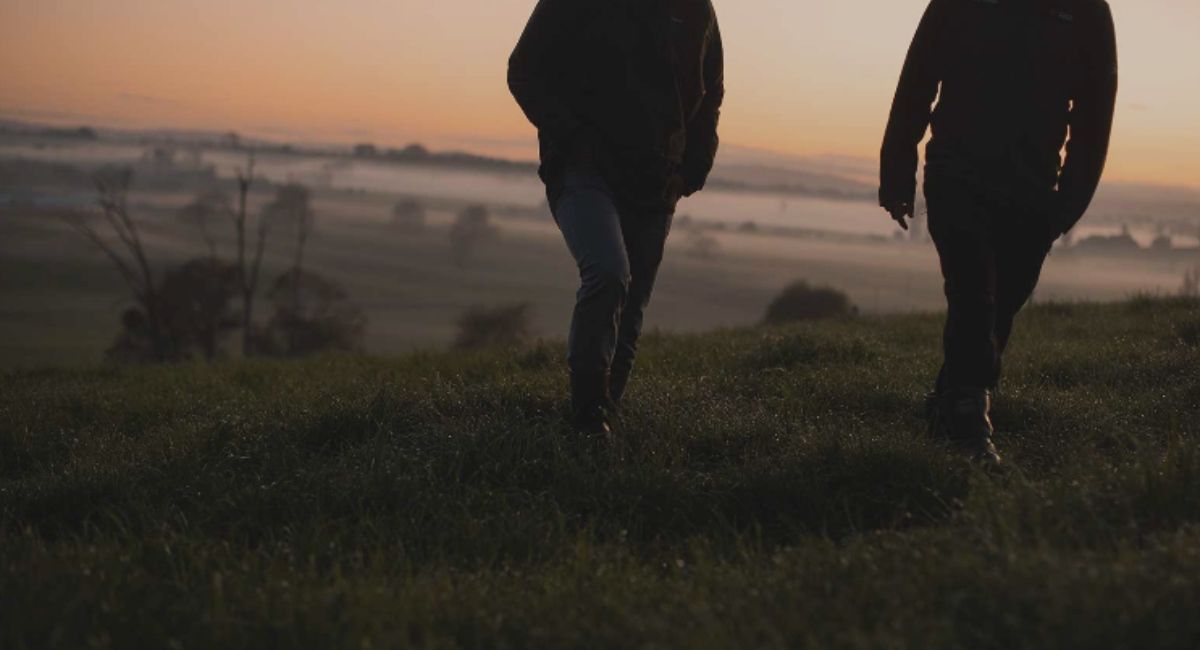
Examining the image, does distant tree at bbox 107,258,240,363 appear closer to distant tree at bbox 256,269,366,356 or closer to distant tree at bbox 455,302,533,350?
distant tree at bbox 256,269,366,356

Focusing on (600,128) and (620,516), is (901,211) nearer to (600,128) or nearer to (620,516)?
(600,128)

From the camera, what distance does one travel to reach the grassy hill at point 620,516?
2977mm

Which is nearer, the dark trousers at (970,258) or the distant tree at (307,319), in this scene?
the dark trousers at (970,258)

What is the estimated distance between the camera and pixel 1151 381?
22.4 feet

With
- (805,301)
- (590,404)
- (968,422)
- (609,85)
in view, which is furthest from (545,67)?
(805,301)

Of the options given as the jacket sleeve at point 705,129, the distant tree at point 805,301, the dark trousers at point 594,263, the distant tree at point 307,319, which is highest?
the jacket sleeve at point 705,129

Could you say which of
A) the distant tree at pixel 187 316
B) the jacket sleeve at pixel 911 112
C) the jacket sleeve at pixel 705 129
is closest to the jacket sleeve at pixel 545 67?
the jacket sleeve at pixel 705 129

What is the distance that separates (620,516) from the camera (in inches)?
172

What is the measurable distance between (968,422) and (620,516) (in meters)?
1.78

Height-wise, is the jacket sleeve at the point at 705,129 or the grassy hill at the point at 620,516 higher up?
the jacket sleeve at the point at 705,129

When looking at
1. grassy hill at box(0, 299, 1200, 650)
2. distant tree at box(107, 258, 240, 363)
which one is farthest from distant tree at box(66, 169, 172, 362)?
grassy hill at box(0, 299, 1200, 650)

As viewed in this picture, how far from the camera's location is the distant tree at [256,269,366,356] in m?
35.7

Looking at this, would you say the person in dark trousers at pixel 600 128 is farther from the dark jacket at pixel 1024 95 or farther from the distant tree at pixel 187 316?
the distant tree at pixel 187 316

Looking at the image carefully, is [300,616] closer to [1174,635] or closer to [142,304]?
[1174,635]
